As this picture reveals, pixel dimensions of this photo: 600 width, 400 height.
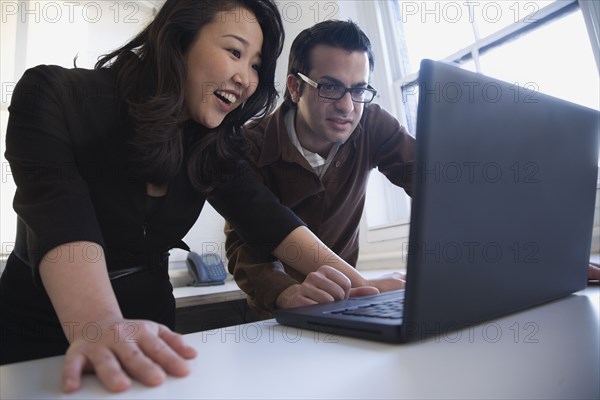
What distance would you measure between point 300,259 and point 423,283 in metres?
0.55

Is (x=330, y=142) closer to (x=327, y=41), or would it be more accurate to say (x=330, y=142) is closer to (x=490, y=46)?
(x=327, y=41)

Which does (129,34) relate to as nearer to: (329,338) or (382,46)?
(382,46)

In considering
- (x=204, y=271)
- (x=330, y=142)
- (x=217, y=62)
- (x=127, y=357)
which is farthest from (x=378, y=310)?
(x=204, y=271)

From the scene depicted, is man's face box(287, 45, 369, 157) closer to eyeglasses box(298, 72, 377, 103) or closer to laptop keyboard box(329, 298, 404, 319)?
eyeglasses box(298, 72, 377, 103)

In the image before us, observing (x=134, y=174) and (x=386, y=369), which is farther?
(x=134, y=174)

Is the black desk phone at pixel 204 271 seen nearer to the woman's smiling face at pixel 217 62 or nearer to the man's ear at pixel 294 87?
the man's ear at pixel 294 87

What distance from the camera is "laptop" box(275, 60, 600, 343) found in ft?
1.34

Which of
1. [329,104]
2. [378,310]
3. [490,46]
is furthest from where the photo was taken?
[490,46]

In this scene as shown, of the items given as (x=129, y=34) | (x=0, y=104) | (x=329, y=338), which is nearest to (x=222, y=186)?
(x=329, y=338)

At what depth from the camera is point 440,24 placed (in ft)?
7.74

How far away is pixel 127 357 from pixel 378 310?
12.4 inches

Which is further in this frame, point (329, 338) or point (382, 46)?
point (382, 46)

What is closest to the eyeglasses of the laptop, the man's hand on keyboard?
the man's hand on keyboard

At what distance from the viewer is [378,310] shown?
567 millimetres
